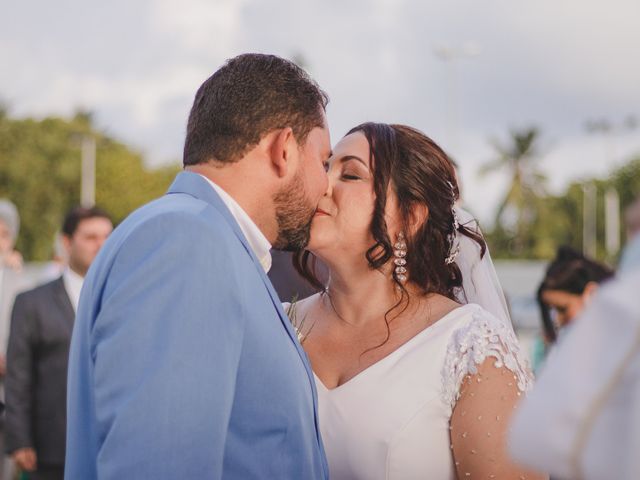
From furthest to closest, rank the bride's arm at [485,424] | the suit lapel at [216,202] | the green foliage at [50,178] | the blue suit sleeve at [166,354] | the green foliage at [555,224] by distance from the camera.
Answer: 1. the green foliage at [555,224]
2. the green foliage at [50,178]
3. the bride's arm at [485,424]
4. the suit lapel at [216,202]
5. the blue suit sleeve at [166,354]

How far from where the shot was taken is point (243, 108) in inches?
100

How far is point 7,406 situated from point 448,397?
3452 mm

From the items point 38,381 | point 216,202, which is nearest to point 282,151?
point 216,202

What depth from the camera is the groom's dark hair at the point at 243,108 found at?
2.54 metres

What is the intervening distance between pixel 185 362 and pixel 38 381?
3964 millimetres

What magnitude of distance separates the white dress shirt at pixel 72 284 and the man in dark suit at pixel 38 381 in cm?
3

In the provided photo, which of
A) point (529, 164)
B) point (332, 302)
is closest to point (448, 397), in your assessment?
point (332, 302)

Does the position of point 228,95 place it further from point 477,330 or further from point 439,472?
point 439,472

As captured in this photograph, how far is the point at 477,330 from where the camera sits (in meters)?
3.23

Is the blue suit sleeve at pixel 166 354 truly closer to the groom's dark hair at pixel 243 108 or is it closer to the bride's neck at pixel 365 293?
the groom's dark hair at pixel 243 108

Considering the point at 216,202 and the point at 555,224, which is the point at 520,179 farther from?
the point at 216,202

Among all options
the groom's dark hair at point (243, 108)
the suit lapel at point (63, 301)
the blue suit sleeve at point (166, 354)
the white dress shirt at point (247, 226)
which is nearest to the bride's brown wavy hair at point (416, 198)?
Answer: the groom's dark hair at point (243, 108)

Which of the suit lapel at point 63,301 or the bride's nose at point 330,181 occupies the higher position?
the bride's nose at point 330,181

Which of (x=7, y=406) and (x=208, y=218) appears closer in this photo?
(x=208, y=218)
